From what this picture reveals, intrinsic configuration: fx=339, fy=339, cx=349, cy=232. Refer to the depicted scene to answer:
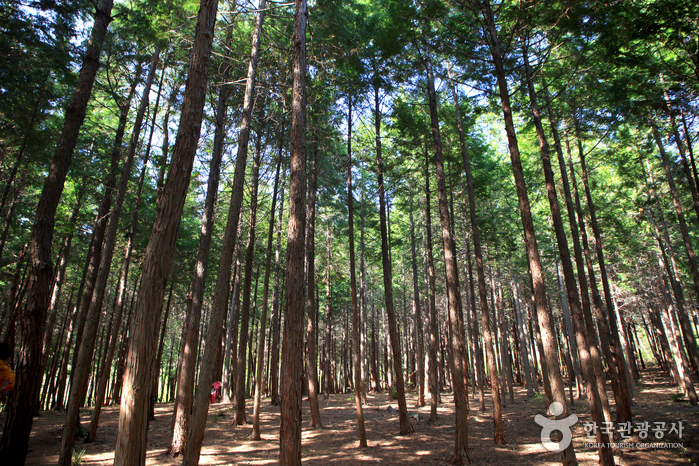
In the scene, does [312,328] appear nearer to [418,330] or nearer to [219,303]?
[219,303]

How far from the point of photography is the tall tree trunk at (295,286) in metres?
5.07

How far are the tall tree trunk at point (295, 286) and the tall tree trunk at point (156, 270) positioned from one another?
1.84m

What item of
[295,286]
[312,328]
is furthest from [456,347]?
[312,328]

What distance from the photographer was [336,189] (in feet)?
58.6

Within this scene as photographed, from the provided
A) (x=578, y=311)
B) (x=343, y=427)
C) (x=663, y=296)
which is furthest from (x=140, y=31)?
(x=663, y=296)

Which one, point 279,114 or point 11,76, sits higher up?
point 279,114

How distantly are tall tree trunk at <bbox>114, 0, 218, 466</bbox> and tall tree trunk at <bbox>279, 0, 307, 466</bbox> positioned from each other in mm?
1844

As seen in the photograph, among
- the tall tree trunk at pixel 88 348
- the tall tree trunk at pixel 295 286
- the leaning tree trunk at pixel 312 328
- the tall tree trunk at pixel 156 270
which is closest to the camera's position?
the tall tree trunk at pixel 156 270

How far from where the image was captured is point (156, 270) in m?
3.98

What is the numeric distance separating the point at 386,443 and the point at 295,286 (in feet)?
24.4

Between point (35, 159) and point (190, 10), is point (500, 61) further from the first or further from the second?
point (35, 159)

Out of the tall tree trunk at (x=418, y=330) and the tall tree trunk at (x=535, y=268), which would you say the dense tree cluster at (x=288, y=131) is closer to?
the tall tree trunk at (x=535, y=268)

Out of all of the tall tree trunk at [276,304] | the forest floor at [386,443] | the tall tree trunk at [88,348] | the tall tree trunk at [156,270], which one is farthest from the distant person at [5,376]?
the tall tree trunk at [276,304]

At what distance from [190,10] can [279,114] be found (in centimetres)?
422
